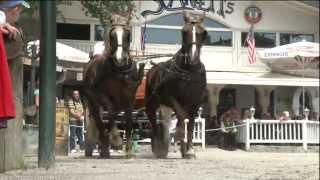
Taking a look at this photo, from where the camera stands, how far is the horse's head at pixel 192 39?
1228 cm

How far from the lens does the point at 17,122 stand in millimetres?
8859

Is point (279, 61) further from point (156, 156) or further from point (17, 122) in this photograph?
point (17, 122)

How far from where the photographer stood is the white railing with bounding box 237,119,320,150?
77.6 ft

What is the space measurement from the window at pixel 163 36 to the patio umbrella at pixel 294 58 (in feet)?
11.2

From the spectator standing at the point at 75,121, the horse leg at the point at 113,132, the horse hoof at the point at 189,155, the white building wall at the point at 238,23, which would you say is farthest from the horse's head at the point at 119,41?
the white building wall at the point at 238,23

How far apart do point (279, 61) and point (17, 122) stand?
1918cm

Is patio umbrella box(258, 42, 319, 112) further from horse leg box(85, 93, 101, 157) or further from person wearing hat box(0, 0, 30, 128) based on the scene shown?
person wearing hat box(0, 0, 30, 128)

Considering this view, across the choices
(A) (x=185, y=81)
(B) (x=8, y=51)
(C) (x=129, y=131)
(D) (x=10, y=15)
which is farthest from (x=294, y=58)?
(D) (x=10, y=15)

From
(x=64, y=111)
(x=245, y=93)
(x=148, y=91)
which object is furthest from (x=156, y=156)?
(x=245, y=93)

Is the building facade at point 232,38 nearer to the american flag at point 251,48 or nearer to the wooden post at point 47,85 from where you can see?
the american flag at point 251,48

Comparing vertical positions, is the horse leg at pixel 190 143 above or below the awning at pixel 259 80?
below

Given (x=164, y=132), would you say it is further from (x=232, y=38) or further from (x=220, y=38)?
(x=232, y=38)

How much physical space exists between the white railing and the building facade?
259 centimetres

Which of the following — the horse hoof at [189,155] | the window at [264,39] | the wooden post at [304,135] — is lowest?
the wooden post at [304,135]
